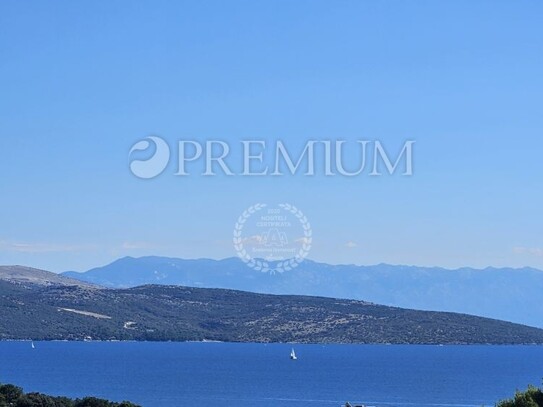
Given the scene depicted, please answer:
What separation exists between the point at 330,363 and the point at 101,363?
1525 inches

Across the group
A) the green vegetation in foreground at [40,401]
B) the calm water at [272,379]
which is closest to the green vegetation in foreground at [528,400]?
the green vegetation in foreground at [40,401]

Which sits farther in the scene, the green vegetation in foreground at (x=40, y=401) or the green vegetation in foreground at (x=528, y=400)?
the green vegetation in foreground at (x=40, y=401)

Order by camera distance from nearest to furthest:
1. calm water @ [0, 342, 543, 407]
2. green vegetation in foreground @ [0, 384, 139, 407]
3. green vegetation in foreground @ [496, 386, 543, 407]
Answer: green vegetation in foreground @ [496, 386, 543, 407] → green vegetation in foreground @ [0, 384, 139, 407] → calm water @ [0, 342, 543, 407]

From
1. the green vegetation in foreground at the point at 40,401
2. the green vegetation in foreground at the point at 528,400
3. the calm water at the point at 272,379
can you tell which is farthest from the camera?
the calm water at the point at 272,379

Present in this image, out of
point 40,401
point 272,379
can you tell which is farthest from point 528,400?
Answer: point 272,379

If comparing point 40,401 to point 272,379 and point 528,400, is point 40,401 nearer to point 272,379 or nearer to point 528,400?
point 528,400

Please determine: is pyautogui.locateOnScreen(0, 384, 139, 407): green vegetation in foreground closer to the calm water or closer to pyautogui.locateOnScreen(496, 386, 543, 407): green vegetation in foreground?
pyautogui.locateOnScreen(496, 386, 543, 407): green vegetation in foreground

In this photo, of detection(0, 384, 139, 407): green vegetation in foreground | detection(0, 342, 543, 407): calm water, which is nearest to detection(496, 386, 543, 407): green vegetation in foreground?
detection(0, 384, 139, 407): green vegetation in foreground

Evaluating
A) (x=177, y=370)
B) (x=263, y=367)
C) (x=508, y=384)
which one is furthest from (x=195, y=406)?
(x=263, y=367)

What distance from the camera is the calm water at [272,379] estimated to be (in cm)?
10931

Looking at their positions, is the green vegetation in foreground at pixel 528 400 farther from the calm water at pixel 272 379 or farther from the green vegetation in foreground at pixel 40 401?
the calm water at pixel 272 379

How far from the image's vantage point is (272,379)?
14250cm

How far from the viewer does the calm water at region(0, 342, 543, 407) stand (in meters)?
109

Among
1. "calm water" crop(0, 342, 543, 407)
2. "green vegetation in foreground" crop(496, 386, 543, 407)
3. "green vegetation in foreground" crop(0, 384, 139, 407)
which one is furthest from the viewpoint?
"calm water" crop(0, 342, 543, 407)
